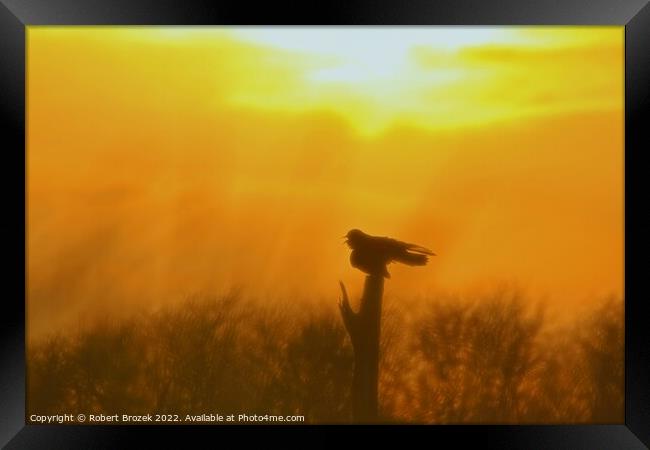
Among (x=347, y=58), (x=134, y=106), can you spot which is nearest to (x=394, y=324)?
(x=347, y=58)

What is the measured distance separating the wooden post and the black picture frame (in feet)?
0.64

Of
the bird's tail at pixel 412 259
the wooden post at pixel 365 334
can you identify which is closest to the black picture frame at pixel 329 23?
the wooden post at pixel 365 334

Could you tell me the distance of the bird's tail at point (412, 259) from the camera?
4.05m

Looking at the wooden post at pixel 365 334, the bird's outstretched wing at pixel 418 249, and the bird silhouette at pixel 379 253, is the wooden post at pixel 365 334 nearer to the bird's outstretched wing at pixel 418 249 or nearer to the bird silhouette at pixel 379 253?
the bird silhouette at pixel 379 253

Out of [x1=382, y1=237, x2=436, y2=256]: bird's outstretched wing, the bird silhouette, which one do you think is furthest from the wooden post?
[x1=382, y1=237, x2=436, y2=256]: bird's outstretched wing

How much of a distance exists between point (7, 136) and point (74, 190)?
374mm

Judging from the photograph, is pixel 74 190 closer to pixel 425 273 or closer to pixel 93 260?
pixel 93 260

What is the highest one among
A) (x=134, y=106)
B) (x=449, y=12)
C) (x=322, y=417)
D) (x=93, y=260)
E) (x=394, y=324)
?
(x=449, y=12)

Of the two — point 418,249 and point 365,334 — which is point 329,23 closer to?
point 418,249

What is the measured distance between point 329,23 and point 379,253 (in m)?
1.02

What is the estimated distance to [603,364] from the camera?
406cm

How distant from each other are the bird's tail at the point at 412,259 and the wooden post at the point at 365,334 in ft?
0.39

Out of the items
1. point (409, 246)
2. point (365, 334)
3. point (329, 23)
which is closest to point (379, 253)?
point (409, 246)

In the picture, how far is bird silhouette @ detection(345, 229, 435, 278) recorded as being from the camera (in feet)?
13.2
